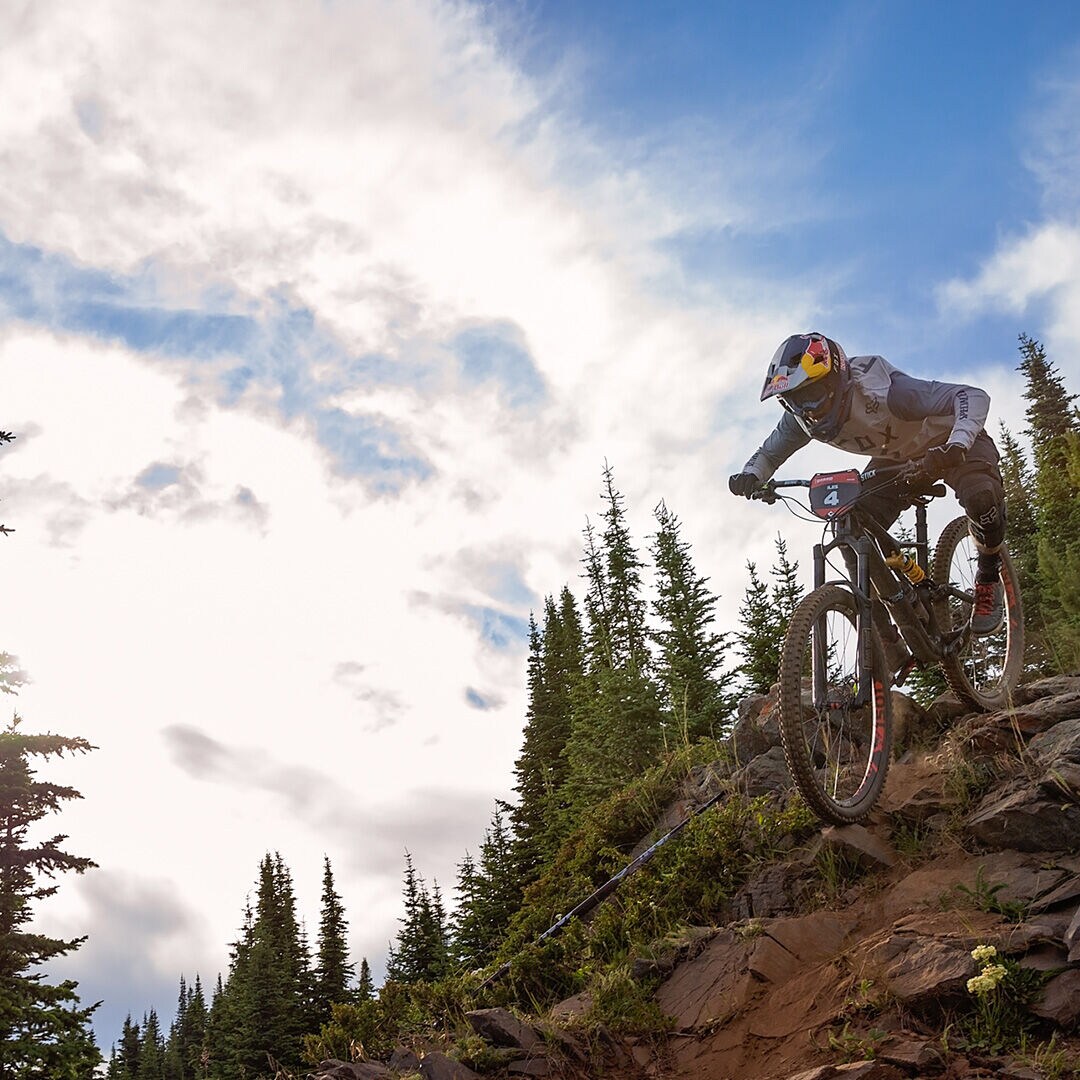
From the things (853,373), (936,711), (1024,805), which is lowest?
(1024,805)

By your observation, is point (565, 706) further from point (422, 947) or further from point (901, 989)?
point (901, 989)

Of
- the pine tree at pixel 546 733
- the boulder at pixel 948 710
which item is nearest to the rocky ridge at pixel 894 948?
the boulder at pixel 948 710

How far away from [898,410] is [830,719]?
2562 mm

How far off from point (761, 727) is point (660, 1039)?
14.3ft

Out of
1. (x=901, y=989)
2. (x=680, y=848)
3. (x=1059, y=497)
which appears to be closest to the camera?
(x=901, y=989)

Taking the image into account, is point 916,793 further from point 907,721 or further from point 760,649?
point 760,649

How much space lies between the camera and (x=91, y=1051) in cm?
1666

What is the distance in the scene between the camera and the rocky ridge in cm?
454

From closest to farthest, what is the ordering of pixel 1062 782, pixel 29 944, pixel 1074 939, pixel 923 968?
pixel 1074 939 < pixel 923 968 < pixel 1062 782 < pixel 29 944

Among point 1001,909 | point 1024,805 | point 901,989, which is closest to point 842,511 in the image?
point 1024,805

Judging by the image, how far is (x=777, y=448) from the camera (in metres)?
7.74

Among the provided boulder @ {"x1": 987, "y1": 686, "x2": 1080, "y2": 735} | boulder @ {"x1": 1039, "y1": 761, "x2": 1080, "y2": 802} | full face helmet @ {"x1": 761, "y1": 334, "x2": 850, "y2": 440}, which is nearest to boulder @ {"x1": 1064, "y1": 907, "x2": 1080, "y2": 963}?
boulder @ {"x1": 1039, "y1": 761, "x2": 1080, "y2": 802}

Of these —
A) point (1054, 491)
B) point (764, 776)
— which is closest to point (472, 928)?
point (764, 776)

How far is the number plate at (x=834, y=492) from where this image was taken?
6.89 metres
